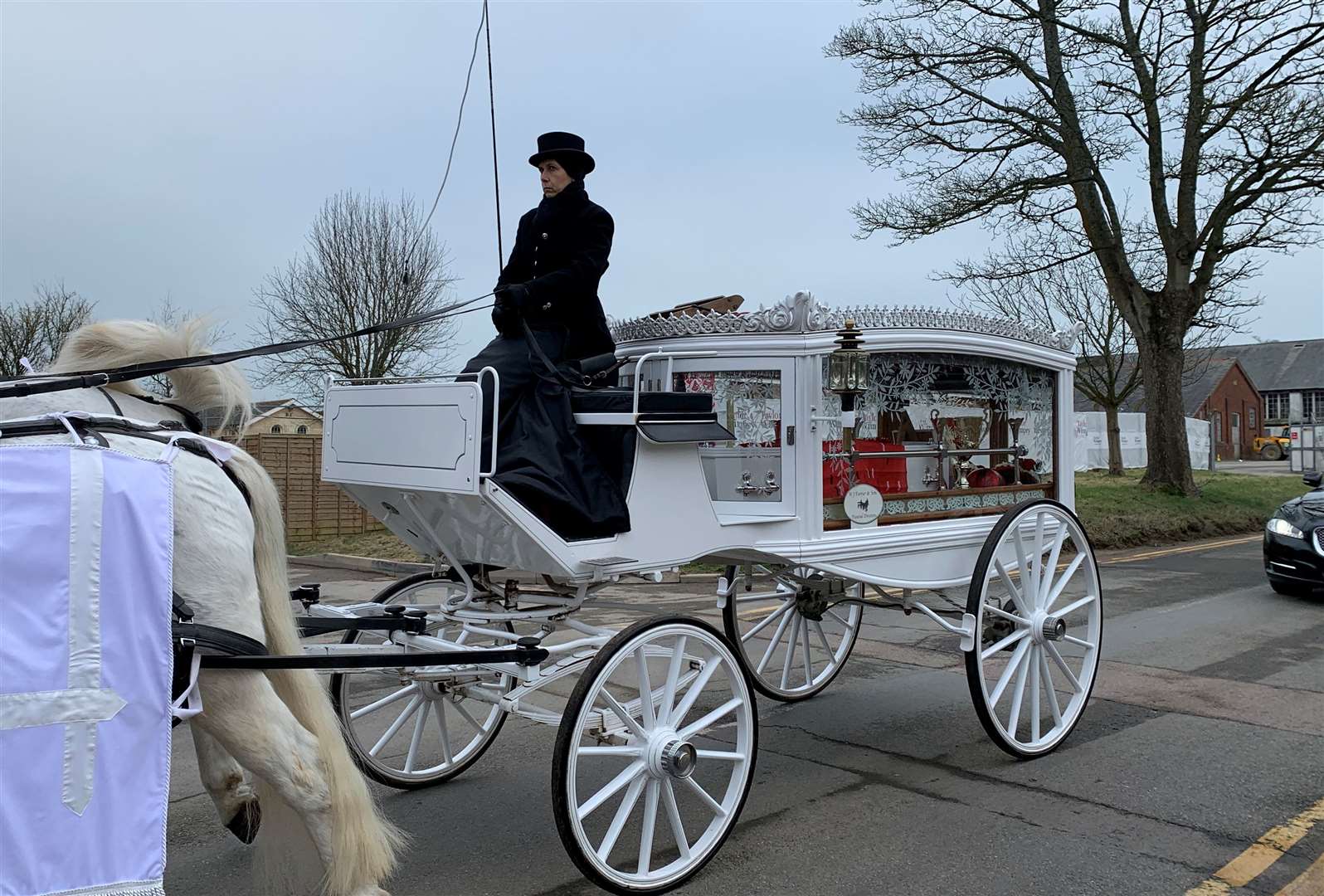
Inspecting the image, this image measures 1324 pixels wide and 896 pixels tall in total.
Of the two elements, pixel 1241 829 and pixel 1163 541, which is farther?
pixel 1163 541

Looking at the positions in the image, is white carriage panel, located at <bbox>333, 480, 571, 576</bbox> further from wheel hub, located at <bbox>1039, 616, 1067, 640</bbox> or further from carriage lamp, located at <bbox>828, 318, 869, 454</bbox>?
wheel hub, located at <bbox>1039, 616, 1067, 640</bbox>

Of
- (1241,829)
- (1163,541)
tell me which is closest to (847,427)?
(1241,829)

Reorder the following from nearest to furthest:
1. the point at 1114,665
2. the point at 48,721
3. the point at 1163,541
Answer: the point at 48,721, the point at 1114,665, the point at 1163,541

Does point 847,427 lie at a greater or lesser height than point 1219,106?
lesser

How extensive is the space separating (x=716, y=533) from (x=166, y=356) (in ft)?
7.12

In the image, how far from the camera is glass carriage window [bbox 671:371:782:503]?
465cm

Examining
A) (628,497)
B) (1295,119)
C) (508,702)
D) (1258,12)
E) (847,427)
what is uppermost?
(1258,12)

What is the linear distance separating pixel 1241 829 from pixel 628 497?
287 centimetres

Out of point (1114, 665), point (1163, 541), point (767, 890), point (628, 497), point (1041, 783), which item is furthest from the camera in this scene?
point (1163, 541)

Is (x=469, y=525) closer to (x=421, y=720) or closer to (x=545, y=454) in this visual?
(x=545, y=454)

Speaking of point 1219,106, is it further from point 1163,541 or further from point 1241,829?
point 1241,829

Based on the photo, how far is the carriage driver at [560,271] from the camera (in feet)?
13.0

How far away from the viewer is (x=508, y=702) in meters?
3.56

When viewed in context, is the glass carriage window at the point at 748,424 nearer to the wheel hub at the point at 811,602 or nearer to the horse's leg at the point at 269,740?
the wheel hub at the point at 811,602
